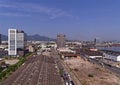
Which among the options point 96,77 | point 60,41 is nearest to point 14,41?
point 96,77

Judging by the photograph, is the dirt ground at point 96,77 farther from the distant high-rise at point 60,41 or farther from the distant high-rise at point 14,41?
the distant high-rise at point 60,41

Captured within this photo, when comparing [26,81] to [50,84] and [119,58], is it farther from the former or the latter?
[119,58]

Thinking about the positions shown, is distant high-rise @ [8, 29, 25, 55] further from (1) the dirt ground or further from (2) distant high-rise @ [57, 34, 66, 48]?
(2) distant high-rise @ [57, 34, 66, 48]

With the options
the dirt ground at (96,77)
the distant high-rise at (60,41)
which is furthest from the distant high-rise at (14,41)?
the distant high-rise at (60,41)

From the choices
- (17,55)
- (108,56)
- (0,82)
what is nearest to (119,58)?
(108,56)

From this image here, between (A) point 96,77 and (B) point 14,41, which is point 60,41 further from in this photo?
(A) point 96,77

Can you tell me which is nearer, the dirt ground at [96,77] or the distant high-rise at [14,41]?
the dirt ground at [96,77]

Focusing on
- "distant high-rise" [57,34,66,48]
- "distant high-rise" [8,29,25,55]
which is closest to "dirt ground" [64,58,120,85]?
"distant high-rise" [8,29,25,55]

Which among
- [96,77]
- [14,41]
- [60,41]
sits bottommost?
[96,77]

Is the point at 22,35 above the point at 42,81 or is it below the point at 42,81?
above
